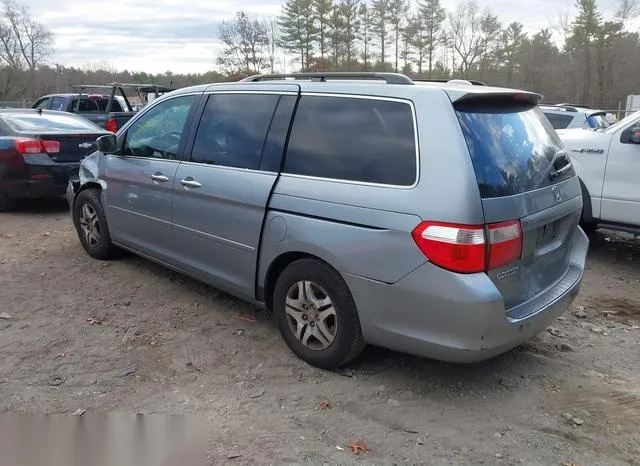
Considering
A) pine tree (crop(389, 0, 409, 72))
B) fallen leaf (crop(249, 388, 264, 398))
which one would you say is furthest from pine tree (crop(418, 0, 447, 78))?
fallen leaf (crop(249, 388, 264, 398))

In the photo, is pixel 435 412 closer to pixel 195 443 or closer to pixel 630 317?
pixel 195 443

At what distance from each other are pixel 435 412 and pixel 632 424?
1068mm

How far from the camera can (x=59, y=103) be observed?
49.8 feet

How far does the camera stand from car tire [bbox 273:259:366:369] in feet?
11.1

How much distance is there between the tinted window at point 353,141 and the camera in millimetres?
3189

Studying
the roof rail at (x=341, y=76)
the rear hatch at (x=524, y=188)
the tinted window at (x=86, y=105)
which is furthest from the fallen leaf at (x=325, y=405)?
the tinted window at (x=86, y=105)

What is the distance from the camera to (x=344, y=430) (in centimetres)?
304

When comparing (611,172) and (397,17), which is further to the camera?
(397,17)

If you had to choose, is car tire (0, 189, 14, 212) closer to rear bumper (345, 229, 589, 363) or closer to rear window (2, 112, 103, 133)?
rear window (2, 112, 103, 133)

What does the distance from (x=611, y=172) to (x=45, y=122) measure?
302 inches

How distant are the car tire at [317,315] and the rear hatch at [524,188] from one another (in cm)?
89

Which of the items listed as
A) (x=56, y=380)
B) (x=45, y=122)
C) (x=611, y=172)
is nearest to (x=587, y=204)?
(x=611, y=172)

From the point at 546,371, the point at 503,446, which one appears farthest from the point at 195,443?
the point at 546,371

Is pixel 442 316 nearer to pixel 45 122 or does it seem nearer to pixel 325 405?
pixel 325 405
